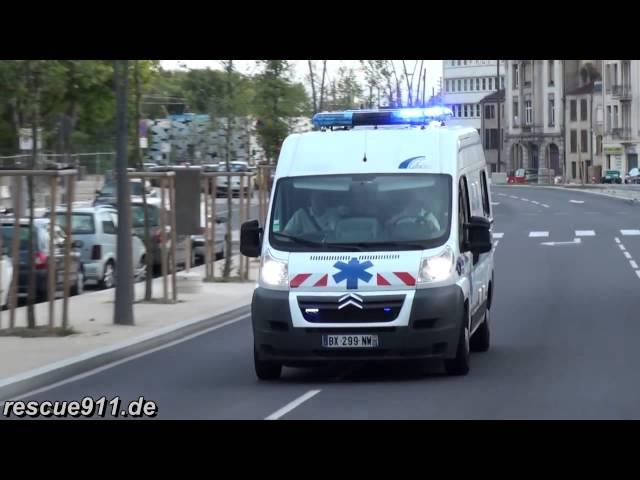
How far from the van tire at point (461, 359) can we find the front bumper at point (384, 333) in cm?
17

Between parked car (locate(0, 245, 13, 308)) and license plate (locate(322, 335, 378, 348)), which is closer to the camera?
license plate (locate(322, 335, 378, 348))

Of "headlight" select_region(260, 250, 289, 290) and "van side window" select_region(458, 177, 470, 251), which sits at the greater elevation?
"van side window" select_region(458, 177, 470, 251)

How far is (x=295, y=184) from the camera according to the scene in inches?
561

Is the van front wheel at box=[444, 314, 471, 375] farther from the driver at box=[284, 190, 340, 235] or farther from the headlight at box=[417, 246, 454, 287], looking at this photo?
the driver at box=[284, 190, 340, 235]

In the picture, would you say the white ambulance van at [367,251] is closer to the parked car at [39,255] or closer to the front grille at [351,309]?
the front grille at [351,309]

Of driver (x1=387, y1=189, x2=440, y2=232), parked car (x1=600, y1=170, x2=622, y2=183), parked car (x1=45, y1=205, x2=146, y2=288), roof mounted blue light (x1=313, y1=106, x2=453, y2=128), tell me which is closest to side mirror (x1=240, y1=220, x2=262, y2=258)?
driver (x1=387, y1=189, x2=440, y2=232)

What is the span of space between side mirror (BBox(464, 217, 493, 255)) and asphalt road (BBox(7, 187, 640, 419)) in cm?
129

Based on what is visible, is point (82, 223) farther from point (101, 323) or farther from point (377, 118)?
point (377, 118)

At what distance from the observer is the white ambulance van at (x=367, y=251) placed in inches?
523

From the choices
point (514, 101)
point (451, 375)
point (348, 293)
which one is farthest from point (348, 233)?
point (514, 101)

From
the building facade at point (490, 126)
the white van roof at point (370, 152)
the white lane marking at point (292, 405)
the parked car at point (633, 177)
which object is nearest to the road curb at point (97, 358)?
the white lane marking at point (292, 405)

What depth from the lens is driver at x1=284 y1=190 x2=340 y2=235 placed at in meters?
13.9

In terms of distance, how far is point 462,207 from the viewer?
14.4m
